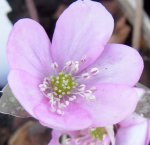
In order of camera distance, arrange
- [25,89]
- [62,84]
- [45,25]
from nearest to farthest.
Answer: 1. [25,89]
2. [62,84]
3. [45,25]

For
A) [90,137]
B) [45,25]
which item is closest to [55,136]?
[90,137]

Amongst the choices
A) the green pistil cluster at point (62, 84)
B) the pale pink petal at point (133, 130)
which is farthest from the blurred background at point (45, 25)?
the pale pink petal at point (133, 130)

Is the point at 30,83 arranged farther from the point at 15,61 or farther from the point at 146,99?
the point at 146,99

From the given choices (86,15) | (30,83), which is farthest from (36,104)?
(86,15)

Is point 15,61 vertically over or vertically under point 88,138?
over

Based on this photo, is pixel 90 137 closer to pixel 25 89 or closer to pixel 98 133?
pixel 98 133
